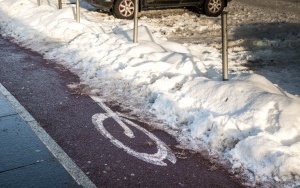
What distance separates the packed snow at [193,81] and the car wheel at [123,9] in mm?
439

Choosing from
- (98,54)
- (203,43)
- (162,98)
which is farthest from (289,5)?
(162,98)

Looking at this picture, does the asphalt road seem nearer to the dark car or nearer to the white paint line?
the dark car

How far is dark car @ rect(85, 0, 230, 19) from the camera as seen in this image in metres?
11.6

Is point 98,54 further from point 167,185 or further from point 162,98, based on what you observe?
point 167,185

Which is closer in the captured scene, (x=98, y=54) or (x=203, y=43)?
(x=98, y=54)

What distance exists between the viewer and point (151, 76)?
6.39 m

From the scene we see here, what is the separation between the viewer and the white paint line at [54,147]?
3.79 meters

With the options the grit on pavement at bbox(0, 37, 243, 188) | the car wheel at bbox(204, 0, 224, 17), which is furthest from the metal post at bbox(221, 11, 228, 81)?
the car wheel at bbox(204, 0, 224, 17)

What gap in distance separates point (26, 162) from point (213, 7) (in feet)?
33.8

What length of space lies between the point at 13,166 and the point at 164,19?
903 centimetres

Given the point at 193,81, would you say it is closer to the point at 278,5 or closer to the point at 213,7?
the point at 213,7

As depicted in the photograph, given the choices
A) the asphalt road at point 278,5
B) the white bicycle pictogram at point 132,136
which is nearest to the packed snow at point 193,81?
the white bicycle pictogram at point 132,136

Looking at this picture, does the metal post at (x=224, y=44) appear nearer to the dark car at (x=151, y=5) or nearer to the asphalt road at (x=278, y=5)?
the dark car at (x=151, y=5)

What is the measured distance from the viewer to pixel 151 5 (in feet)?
39.8
